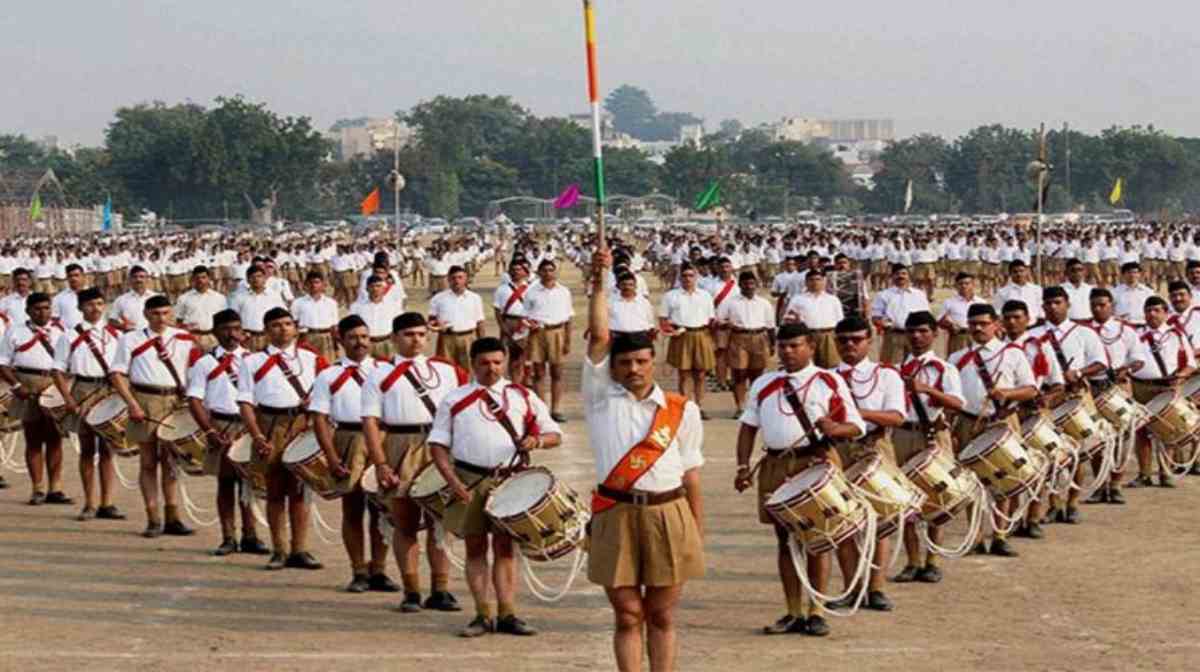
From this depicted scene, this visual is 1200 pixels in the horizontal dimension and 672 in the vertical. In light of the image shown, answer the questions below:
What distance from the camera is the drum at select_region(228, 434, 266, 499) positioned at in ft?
43.6

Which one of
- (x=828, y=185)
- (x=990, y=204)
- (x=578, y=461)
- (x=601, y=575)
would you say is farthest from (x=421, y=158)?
(x=601, y=575)

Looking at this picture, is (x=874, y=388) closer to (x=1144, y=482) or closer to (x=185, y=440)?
(x=185, y=440)

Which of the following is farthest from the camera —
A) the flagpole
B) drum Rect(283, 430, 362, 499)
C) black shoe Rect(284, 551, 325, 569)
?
black shoe Rect(284, 551, 325, 569)

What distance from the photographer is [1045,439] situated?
13.3 metres

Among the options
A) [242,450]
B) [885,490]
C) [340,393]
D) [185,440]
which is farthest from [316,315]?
[885,490]

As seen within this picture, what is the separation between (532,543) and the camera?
34.6 ft

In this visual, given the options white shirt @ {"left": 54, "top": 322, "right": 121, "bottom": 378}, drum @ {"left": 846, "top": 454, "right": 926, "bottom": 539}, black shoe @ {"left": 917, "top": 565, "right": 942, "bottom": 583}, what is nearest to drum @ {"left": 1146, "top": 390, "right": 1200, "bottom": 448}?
black shoe @ {"left": 917, "top": 565, "right": 942, "bottom": 583}

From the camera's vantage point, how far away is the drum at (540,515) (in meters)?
10.5

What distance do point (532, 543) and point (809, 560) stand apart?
1585 mm

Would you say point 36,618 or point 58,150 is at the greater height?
point 58,150

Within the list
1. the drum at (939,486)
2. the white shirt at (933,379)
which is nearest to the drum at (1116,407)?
the white shirt at (933,379)

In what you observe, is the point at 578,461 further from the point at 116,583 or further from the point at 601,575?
the point at 601,575

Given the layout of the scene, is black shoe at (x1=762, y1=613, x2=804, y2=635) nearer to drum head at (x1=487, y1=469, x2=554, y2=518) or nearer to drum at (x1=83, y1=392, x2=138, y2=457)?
drum head at (x1=487, y1=469, x2=554, y2=518)

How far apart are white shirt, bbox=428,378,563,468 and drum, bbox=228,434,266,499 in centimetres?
264
